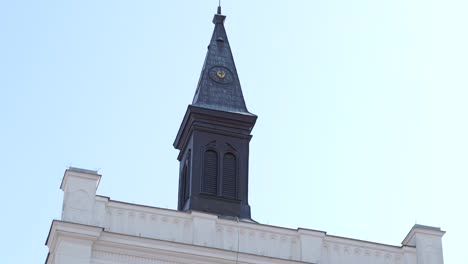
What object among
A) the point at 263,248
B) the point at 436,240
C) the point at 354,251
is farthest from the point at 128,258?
the point at 436,240

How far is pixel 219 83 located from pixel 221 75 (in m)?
0.39

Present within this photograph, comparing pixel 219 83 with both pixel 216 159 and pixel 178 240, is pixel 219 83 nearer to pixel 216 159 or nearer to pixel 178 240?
pixel 216 159

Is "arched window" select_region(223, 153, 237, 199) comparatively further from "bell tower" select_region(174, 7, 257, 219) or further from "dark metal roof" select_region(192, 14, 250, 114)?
"dark metal roof" select_region(192, 14, 250, 114)

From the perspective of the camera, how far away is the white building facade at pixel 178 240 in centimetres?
2947

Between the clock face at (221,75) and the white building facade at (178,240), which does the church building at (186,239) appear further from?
the clock face at (221,75)

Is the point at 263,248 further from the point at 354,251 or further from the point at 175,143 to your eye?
the point at 175,143

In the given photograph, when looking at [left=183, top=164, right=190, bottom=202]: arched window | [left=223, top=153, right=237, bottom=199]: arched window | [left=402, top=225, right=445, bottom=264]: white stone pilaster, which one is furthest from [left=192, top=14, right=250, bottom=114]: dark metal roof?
[left=402, top=225, right=445, bottom=264]: white stone pilaster

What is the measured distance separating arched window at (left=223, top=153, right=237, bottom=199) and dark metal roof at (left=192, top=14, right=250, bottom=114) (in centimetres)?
157

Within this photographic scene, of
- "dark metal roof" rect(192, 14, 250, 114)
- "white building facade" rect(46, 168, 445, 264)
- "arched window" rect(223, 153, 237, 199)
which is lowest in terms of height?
"white building facade" rect(46, 168, 445, 264)

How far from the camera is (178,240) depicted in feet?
99.1

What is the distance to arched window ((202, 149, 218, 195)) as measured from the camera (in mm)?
35344

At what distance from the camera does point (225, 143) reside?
36250mm

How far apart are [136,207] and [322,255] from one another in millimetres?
5019

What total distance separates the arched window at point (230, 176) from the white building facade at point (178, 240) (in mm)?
4572
